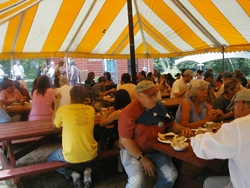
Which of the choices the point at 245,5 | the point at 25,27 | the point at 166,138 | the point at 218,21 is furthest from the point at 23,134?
the point at 218,21

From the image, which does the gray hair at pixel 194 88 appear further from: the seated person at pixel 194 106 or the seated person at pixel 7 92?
the seated person at pixel 7 92

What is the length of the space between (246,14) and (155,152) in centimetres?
513

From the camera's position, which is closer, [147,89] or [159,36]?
[147,89]

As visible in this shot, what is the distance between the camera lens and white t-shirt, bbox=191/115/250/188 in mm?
1487

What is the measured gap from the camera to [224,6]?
6.09m

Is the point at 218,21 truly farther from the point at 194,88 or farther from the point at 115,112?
the point at 115,112

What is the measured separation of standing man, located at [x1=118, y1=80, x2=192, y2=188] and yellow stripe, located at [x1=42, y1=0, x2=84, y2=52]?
492 centimetres

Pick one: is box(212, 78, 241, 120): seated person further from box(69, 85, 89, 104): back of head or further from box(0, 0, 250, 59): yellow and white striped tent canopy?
box(0, 0, 250, 59): yellow and white striped tent canopy

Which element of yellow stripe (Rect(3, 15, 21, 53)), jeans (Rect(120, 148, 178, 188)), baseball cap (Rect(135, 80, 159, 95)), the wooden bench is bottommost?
the wooden bench

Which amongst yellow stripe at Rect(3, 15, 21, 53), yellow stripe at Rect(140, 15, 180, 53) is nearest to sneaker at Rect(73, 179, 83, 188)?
yellow stripe at Rect(3, 15, 21, 53)

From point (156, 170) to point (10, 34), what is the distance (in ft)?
20.5

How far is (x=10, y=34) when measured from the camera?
7.00 metres

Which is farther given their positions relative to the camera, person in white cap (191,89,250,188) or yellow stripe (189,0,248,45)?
yellow stripe (189,0,248,45)

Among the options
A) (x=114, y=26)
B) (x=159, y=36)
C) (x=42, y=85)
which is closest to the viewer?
(x=42, y=85)
